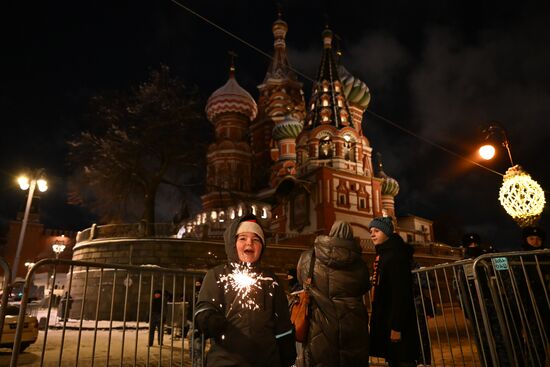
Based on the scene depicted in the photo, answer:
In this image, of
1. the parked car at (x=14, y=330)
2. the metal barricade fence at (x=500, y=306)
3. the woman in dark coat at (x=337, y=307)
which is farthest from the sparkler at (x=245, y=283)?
the parked car at (x=14, y=330)

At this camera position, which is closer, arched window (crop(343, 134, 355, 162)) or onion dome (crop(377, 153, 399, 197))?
arched window (crop(343, 134, 355, 162))

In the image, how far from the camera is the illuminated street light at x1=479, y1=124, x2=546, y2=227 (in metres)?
8.61

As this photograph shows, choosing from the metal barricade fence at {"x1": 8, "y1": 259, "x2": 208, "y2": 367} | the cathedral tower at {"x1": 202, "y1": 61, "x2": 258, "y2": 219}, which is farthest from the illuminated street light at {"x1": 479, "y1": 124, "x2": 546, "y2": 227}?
the cathedral tower at {"x1": 202, "y1": 61, "x2": 258, "y2": 219}

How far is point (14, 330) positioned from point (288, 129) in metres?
29.8

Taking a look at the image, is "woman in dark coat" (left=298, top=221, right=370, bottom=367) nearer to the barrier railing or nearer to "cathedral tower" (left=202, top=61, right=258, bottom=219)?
the barrier railing

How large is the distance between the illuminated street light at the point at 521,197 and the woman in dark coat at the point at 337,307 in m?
7.24

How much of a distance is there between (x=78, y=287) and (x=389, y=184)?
30.3 metres

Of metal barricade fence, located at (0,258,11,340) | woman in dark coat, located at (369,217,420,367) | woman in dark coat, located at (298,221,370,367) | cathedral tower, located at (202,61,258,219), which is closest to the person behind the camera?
metal barricade fence, located at (0,258,11,340)

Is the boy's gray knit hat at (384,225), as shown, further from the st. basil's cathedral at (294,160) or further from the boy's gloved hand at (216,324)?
the st. basil's cathedral at (294,160)

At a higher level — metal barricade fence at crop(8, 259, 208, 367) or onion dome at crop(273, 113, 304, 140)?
onion dome at crop(273, 113, 304, 140)

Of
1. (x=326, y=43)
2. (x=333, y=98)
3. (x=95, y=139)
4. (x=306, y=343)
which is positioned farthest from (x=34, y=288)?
(x=306, y=343)

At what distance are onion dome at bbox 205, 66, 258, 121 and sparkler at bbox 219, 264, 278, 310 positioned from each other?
122 ft

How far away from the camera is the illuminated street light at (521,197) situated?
8.61 metres

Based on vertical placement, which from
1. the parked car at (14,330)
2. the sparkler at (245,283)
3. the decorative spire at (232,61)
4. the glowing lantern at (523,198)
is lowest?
the parked car at (14,330)
